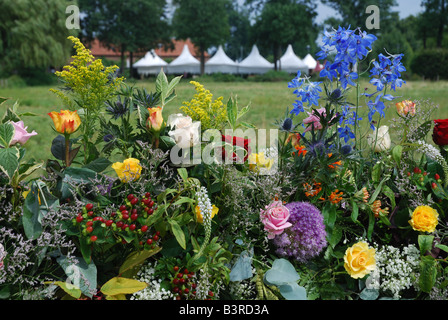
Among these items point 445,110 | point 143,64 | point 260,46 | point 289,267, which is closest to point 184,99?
point 289,267

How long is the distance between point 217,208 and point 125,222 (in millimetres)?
296

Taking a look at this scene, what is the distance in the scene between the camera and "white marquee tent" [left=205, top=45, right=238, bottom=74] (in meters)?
29.0

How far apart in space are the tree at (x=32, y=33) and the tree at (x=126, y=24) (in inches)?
476

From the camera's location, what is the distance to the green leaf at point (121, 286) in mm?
1188

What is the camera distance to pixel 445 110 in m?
7.07

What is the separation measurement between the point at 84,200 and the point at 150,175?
220 mm

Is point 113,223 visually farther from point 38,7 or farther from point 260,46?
point 260,46

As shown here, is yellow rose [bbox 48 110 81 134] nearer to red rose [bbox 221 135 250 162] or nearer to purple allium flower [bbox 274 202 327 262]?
red rose [bbox 221 135 250 162]

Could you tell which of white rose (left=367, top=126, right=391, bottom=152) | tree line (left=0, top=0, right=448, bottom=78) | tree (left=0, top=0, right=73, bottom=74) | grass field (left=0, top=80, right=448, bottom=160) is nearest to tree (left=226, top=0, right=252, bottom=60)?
tree line (left=0, top=0, right=448, bottom=78)

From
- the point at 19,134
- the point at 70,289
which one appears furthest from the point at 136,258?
the point at 19,134

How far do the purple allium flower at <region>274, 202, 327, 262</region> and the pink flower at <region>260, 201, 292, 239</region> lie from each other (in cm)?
3

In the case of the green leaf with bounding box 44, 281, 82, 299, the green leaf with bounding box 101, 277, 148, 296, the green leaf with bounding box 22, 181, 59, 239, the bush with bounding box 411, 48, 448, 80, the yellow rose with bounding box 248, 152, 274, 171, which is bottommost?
the green leaf with bounding box 101, 277, 148, 296

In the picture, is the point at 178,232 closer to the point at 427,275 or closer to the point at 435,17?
the point at 427,275

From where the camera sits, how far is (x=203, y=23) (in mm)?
34500
